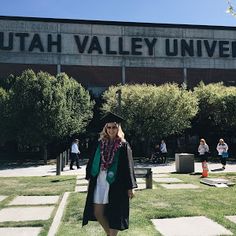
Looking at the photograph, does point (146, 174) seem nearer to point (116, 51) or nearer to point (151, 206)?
point (151, 206)

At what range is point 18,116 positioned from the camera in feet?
98.6

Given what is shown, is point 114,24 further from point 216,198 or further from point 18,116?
point 216,198

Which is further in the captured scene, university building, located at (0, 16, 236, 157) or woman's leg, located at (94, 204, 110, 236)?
university building, located at (0, 16, 236, 157)

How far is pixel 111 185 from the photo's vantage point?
5.36m

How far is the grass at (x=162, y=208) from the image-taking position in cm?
674

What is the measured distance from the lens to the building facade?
45969 mm

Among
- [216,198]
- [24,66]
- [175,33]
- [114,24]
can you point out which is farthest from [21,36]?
[216,198]

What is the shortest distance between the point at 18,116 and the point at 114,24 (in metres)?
22.1

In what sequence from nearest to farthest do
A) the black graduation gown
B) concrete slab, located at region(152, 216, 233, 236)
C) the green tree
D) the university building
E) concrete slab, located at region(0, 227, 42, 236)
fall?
1. the black graduation gown
2. concrete slab, located at region(152, 216, 233, 236)
3. concrete slab, located at region(0, 227, 42, 236)
4. the green tree
5. the university building

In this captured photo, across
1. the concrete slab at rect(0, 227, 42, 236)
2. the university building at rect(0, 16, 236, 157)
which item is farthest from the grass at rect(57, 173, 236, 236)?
the university building at rect(0, 16, 236, 157)

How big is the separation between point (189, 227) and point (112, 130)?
95.5 inches

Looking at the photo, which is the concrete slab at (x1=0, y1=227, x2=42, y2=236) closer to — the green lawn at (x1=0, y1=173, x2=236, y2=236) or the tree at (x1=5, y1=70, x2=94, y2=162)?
the green lawn at (x1=0, y1=173, x2=236, y2=236)

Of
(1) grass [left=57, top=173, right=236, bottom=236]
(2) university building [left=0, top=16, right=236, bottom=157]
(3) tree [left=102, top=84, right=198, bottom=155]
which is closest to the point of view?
(1) grass [left=57, top=173, right=236, bottom=236]

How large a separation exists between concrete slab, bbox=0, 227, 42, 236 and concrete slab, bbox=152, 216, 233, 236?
2.02m
